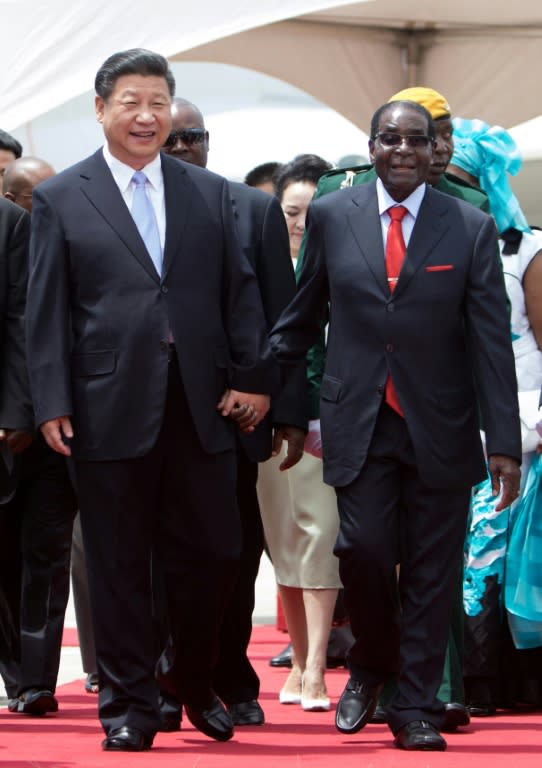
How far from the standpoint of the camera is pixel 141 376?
525 cm

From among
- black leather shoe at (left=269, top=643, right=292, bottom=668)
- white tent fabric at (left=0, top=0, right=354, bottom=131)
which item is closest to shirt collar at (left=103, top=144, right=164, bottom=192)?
white tent fabric at (left=0, top=0, right=354, bottom=131)

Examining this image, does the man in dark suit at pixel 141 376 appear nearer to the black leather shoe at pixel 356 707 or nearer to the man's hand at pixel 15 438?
the black leather shoe at pixel 356 707

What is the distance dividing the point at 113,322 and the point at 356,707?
1.40m

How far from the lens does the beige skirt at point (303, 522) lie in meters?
6.73

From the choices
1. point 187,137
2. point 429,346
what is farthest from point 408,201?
point 187,137

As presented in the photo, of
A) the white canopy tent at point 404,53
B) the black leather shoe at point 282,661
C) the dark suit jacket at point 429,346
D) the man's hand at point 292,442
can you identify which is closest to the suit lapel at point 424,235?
the dark suit jacket at point 429,346

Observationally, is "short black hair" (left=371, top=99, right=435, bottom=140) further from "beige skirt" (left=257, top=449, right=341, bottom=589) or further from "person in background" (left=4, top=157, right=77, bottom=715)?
"person in background" (left=4, top=157, right=77, bottom=715)

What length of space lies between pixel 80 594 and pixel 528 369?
2.07 meters

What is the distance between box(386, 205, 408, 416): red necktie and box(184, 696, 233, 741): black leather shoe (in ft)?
3.49

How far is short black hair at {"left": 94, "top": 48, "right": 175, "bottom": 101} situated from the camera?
5.38m

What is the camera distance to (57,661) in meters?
6.54

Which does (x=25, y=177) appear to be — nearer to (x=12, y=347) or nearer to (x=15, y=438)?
(x=12, y=347)

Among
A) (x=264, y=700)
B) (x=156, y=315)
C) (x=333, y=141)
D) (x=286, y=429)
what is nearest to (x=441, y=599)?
(x=286, y=429)

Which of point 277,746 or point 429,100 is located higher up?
point 429,100
